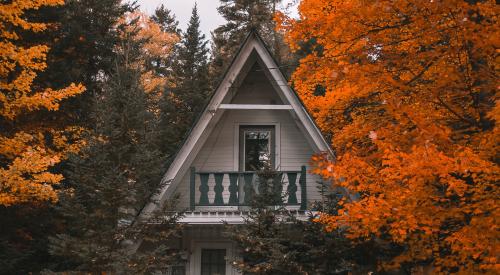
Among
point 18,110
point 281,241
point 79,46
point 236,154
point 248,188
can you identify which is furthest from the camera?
point 79,46

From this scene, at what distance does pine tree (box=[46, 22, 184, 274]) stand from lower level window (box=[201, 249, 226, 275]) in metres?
2.18

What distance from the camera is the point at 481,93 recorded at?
873cm

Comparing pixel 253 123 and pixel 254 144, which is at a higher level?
pixel 253 123

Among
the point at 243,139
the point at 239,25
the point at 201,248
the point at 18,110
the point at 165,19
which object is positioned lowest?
the point at 201,248

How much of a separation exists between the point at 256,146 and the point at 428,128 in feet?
20.6

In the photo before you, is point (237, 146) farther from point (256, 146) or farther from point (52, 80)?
point (52, 80)

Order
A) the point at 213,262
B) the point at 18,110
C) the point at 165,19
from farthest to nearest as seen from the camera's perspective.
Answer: the point at 165,19, the point at 213,262, the point at 18,110

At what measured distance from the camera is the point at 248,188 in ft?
37.2

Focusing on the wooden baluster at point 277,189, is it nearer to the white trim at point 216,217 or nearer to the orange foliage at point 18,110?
the white trim at point 216,217

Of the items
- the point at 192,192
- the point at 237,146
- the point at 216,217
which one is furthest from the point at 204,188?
the point at 237,146

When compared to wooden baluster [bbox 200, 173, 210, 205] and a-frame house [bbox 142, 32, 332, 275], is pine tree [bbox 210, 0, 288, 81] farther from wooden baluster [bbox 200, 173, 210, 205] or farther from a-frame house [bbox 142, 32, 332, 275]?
wooden baluster [bbox 200, 173, 210, 205]

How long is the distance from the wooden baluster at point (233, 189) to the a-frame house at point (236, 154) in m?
0.02

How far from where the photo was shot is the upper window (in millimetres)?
13031

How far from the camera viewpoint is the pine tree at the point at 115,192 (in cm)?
952
